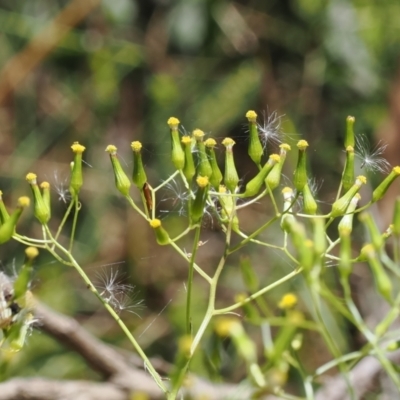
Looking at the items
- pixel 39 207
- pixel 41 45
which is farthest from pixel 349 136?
pixel 41 45

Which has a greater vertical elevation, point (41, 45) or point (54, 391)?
point (41, 45)

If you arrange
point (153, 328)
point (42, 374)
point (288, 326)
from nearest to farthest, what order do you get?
point (288, 326)
point (42, 374)
point (153, 328)

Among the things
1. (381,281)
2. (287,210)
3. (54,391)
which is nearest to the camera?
(381,281)

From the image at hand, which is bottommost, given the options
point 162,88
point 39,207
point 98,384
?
point 98,384

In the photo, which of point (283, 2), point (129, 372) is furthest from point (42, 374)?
point (283, 2)

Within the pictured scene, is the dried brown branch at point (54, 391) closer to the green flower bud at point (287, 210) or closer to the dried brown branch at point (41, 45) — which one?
the green flower bud at point (287, 210)

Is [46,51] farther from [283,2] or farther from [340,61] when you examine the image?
[340,61]

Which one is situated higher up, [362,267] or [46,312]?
[46,312]

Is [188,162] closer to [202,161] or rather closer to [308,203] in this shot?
[202,161]
